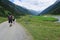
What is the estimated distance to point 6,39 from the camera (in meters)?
16.3

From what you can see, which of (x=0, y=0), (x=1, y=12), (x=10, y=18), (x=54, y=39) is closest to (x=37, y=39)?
(x=54, y=39)

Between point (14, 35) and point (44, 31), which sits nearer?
point (14, 35)

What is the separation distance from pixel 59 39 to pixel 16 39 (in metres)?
4.03

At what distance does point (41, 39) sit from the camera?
17609 mm

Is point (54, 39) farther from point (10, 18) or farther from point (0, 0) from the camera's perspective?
point (0, 0)

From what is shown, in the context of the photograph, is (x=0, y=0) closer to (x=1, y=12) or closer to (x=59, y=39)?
(x=1, y=12)

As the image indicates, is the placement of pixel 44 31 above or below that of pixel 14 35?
below

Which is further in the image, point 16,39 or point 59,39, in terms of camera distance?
point 59,39

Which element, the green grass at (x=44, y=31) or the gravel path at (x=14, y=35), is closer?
the gravel path at (x=14, y=35)

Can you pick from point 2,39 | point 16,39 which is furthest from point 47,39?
point 2,39

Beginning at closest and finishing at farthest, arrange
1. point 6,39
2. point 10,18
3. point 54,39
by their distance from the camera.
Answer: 1. point 6,39
2. point 54,39
3. point 10,18

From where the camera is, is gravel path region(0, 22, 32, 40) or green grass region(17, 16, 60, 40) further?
green grass region(17, 16, 60, 40)

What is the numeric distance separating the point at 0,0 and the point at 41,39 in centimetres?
12553

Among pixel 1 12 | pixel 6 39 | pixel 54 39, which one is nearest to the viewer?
pixel 6 39
